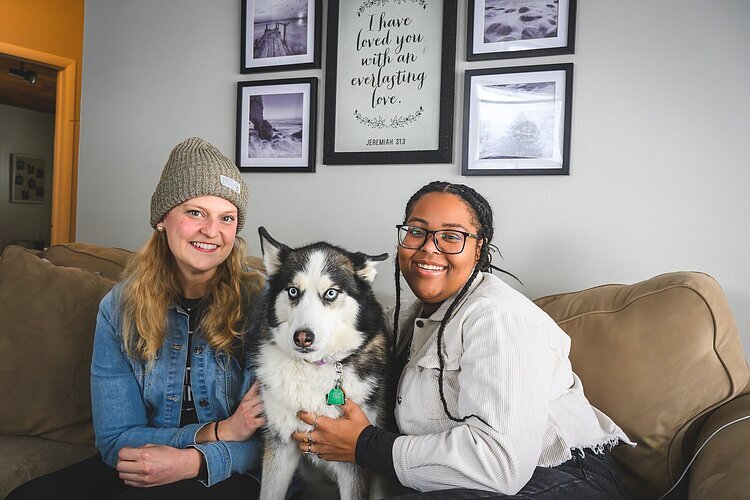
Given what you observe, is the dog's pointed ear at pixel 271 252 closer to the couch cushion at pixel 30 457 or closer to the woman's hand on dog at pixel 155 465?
the woman's hand on dog at pixel 155 465

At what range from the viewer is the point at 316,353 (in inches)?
59.8

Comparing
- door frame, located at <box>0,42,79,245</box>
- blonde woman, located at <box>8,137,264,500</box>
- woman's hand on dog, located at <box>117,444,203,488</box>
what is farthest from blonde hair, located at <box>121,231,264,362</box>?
door frame, located at <box>0,42,79,245</box>

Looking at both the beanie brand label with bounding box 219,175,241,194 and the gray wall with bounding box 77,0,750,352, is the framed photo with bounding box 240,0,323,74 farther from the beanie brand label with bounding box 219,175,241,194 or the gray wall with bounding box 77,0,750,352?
the beanie brand label with bounding box 219,175,241,194

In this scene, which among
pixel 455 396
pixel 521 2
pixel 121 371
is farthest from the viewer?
pixel 521 2

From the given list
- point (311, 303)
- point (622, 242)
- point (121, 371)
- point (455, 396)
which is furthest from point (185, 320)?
point (622, 242)

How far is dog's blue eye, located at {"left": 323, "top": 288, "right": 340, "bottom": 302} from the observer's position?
154 centimetres

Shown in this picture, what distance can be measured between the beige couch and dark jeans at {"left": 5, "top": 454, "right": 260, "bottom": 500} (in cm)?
31

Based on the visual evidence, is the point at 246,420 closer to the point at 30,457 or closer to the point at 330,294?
the point at 330,294

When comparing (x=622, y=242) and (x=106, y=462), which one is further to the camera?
(x=622, y=242)

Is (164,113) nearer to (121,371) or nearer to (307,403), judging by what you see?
(121,371)

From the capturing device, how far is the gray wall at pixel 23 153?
26.0 feet

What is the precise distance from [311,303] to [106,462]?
81 centimetres

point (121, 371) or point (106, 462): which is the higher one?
point (121, 371)

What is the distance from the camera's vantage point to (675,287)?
5.85 ft
